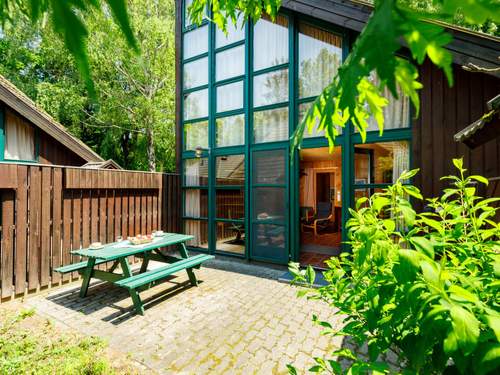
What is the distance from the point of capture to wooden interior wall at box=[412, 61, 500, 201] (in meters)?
4.11

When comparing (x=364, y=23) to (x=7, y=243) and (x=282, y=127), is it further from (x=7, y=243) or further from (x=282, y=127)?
(x=7, y=243)

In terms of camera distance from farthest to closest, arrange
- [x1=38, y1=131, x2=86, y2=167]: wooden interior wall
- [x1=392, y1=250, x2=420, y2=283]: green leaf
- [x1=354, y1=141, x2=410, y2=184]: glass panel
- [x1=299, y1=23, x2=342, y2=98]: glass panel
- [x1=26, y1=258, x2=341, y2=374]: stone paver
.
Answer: [x1=38, y1=131, x2=86, y2=167]: wooden interior wall
[x1=299, y1=23, x2=342, y2=98]: glass panel
[x1=354, y1=141, x2=410, y2=184]: glass panel
[x1=26, y1=258, x2=341, y2=374]: stone paver
[x1=392, y1=250, x2=420, y2=283]: green leaf

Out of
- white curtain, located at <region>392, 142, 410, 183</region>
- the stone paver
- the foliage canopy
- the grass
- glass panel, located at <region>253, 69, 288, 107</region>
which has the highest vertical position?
glass panel, located at <region>253, 69, 288, 107</region>

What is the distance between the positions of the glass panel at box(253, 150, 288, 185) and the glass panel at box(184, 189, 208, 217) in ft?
5.99

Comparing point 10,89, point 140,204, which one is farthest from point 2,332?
point 10,89

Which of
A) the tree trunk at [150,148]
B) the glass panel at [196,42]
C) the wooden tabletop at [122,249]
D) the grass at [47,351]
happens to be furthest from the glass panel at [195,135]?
the tree trunk at [150,148]

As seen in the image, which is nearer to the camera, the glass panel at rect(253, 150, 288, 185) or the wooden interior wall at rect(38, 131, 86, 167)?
the glass panel at rect(253, 150, 288, 185)

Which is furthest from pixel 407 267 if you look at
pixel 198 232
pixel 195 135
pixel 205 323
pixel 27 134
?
pixel 27 134

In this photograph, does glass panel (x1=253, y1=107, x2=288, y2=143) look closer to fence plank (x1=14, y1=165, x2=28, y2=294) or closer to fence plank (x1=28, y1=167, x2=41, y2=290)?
fence plank (x1=28, y1=167, x2=41, y2=290)

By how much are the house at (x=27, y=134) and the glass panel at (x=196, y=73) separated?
4062 mm

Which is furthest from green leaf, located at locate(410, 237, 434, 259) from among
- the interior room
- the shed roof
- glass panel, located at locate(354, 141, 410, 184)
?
the interior room

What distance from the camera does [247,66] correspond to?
21.3 ft

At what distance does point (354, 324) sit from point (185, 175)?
23.3 ft

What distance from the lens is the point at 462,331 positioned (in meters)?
0.68
